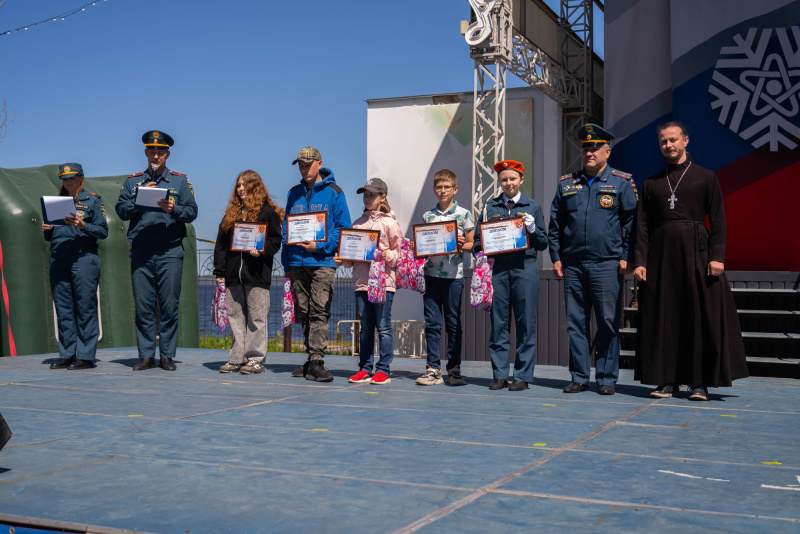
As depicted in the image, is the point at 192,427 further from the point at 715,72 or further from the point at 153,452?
the point at 715,72

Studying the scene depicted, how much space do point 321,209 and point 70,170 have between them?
2.32m

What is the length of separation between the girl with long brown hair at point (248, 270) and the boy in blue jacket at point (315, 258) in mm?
301

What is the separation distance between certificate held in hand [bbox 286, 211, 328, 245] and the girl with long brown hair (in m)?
0.42

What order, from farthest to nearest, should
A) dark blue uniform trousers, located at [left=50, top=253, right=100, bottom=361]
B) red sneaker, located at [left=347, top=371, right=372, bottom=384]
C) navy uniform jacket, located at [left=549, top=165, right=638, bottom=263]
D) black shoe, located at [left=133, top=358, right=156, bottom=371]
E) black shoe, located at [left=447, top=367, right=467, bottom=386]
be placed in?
dark blue uniform trousers, located at [left=50, top=253, right=100, bottom=361], black shoe, located at [left=133, top=358, right=156, bottom=371], red sneaker, located at [left=347, top=371, right=372, bottom=384], black shoe, located at [left=447, top=367, right=467, bottom=386], navy uniform jacket, located at [left=549, top=165, right=638, bottom=263]

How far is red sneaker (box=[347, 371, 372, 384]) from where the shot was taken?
6.20m

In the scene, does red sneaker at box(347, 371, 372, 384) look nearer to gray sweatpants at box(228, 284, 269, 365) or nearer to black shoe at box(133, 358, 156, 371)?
gray sweatpants at box(228, 284, 269, 365)

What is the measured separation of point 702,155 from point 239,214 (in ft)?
20.8

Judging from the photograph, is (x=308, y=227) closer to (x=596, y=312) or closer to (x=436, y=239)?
(x=436, y=239)

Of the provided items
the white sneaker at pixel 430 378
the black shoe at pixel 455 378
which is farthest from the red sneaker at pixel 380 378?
the black shoe at pixel 455 378

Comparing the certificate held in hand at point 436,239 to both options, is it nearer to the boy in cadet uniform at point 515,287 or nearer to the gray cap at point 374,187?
the boy in cadet uniform at point 515,287

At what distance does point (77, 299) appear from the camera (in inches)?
277

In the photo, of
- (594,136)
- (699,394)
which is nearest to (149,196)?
(594,136)

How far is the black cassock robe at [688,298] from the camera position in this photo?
5316 millimetres

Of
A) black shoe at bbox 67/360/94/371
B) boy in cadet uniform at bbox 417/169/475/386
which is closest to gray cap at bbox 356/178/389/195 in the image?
boy in cadet uniform at bbox 417/169/475/386
